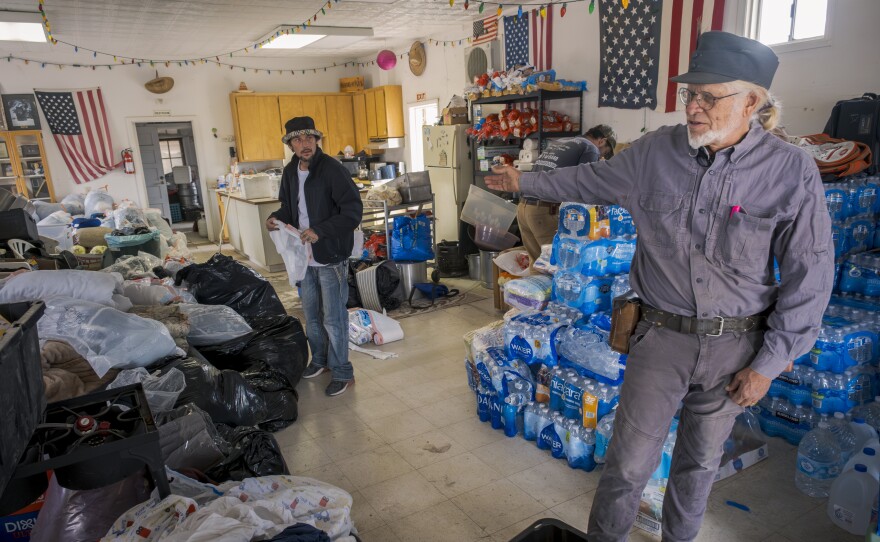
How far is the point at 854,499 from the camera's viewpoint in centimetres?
227

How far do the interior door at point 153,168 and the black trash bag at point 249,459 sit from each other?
27.4ft

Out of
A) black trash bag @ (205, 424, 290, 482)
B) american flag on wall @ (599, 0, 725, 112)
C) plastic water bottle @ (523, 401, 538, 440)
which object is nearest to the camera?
black trash bag @ (205, 424, 290, 482)

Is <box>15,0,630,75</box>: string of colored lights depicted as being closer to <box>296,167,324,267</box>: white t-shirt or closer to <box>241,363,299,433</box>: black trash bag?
<box>296,167,324,267</box>: white t-shirt

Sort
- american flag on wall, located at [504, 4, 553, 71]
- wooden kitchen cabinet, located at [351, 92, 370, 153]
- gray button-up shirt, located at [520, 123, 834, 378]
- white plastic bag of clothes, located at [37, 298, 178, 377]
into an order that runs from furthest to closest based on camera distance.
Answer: wooden kitchen cabinet, located at [351, 92, 370, 153] < american flag on wall, located at [504, 4, 553, 71] < white plastic bag of clothes, located at [37, 298, 178, 377] < gray button-up shirt, located at [520, 123, 834, 378]

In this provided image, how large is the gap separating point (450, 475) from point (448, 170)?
182 inches

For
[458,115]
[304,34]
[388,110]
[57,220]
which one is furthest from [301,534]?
[388,110]

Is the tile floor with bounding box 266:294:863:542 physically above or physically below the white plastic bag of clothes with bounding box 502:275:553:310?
below

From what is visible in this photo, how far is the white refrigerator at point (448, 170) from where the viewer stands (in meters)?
6.73

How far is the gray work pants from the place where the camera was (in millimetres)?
1801

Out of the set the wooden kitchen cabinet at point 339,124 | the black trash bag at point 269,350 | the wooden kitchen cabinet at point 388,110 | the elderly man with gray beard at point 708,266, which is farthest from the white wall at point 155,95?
the elderly man with gray beard at point 708,266

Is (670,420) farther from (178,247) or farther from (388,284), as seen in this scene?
(178,247)

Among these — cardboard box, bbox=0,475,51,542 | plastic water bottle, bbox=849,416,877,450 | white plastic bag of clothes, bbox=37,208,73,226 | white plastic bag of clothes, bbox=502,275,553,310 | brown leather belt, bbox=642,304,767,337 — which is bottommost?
plastic water bottle, bbox=849,416,877,450

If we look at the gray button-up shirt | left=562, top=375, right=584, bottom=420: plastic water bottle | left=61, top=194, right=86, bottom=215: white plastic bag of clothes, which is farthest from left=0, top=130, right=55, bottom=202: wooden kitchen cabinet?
the gray button-up shirt

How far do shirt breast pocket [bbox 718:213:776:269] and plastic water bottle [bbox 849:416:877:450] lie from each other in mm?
1537
